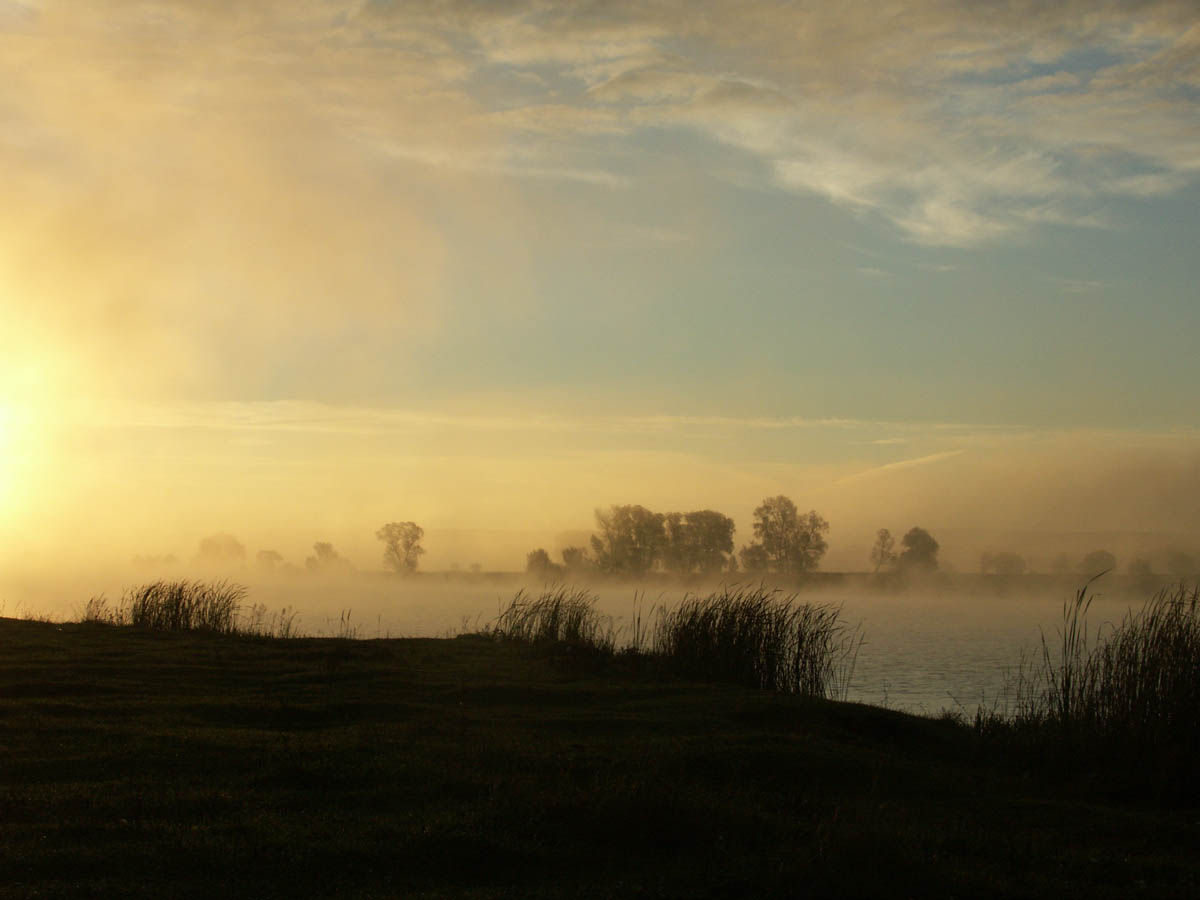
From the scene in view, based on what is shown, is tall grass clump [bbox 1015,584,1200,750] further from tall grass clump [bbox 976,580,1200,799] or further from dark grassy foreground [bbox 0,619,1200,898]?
dark grassy foreground [bbox 0,619,1200,898]

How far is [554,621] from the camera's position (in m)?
26.0

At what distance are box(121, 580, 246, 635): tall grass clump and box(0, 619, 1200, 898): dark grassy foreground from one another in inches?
398

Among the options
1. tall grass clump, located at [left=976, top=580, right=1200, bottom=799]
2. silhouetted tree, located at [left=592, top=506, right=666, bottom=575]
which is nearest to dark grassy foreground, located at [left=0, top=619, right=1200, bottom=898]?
tall grass clump, located at [left=976, top=580, right=1200, bottom=799]

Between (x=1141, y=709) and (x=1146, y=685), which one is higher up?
(x=1146, y=685)

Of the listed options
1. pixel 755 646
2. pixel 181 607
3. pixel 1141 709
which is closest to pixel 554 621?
pixel 755 646

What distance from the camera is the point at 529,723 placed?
14086 mm

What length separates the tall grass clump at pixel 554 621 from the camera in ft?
82.9

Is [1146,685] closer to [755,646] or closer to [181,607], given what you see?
[755,646]

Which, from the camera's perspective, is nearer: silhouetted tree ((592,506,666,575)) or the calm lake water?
the calm lake water

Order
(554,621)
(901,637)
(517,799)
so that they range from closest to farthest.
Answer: (517,799), (554,621), (901,637)

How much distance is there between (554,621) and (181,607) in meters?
10.3

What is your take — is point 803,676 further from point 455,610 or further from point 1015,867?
point 455,610

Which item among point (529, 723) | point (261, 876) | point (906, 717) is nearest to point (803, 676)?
point (906, 717)

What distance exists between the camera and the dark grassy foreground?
7590mm
